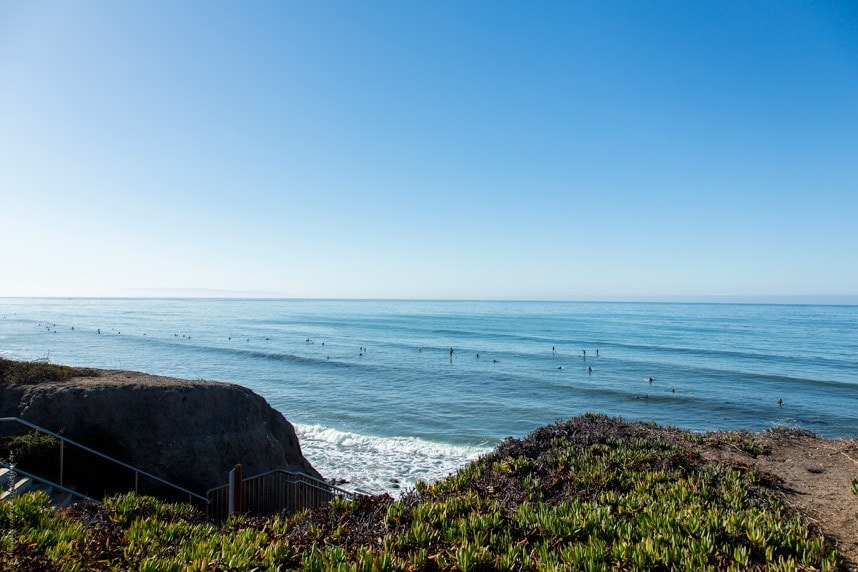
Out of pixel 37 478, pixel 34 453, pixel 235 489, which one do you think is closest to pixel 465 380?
pixel 235 489

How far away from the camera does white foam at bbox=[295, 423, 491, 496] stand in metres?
17.0

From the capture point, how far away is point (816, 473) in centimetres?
1003

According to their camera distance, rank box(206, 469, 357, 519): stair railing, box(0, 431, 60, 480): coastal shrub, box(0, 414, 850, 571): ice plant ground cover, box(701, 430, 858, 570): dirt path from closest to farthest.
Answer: box(0, 414, 850, 571): ice plant ground cover
box(701, 430, 858, 570): dirt path
box(0, 431, 60, 480): coastal shrub
box(206, 469, 357, 519): stair railing

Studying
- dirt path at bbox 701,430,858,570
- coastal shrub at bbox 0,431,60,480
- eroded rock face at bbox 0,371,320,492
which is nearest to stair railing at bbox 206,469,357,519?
eroded rock face at bbox 0,371,320,492

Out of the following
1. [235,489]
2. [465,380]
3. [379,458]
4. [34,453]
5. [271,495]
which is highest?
[34,453]

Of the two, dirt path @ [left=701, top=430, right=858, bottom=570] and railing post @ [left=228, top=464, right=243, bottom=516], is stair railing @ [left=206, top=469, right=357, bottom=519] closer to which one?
railing post @ [left=228, top=464, right=243, bottom=516]

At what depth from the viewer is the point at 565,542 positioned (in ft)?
20.0

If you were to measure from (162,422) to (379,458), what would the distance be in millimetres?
8253

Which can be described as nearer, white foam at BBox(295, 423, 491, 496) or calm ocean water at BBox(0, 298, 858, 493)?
white foam at BBox(295, 423, 491, 496)

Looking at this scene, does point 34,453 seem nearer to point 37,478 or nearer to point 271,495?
point 37,478

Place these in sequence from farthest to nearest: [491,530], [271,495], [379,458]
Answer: [379,458], [271,495], [491,530]

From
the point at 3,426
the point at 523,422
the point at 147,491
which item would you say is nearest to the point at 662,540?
the point at 147,491

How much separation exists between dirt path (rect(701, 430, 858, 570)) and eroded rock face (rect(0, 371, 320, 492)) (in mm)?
12366

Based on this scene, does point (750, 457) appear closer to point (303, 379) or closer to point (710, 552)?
point (710, 552)
